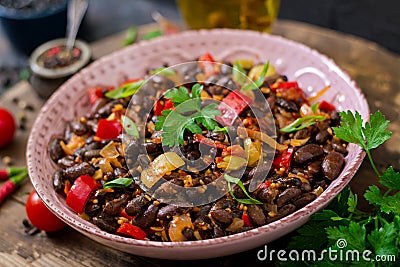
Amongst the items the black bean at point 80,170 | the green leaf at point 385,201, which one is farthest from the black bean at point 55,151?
the green leaf at point 385,201

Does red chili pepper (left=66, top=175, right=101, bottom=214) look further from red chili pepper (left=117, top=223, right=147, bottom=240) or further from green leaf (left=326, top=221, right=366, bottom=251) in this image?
green leaf (left=326, top=221, right=366, bottom=251)

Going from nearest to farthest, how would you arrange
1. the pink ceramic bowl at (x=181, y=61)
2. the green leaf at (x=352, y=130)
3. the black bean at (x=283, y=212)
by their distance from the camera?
the pink ceramic bowl at (x=181, y=61) < the black bean at (x=283, y=212) < the green leaf at (x=352, y=130)

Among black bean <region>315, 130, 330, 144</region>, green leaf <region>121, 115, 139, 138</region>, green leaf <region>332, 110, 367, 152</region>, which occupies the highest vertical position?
green leaf <region>332, 110, 367, 152</region>

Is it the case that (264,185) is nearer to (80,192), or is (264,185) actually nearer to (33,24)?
(80,192)

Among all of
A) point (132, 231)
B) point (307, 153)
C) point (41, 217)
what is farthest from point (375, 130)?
point (41, 217)

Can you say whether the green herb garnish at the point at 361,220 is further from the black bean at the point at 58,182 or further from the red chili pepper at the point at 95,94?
the red chili pepper at the point at 95,94

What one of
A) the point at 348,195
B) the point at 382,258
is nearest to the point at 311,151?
the point at 348,195

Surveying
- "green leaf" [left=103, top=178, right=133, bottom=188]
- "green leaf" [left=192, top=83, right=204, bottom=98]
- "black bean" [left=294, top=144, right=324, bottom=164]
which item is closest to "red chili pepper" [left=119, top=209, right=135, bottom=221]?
"green leaf" [left=103, top=178, right=133, bottom=188]
